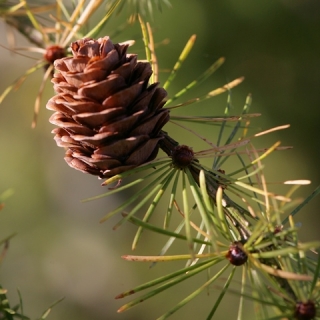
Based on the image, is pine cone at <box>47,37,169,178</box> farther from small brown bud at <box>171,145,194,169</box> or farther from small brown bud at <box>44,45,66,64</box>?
small brown bud at <box>44,45,66,64</box>

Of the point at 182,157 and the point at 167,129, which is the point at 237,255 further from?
the point at 167,129

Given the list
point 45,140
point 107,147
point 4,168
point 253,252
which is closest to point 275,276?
point 253,252

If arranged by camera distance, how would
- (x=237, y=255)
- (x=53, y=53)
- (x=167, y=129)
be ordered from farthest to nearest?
(x=167, y=129)
(x=53, y=53)
(x=237, y=255)

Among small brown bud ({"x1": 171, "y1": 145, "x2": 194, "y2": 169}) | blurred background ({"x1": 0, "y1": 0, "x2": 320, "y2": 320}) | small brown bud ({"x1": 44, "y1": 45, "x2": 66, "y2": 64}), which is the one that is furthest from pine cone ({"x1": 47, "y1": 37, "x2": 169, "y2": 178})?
blurred background ({"x1": 0, "y1": 0, "x2": 320, "y2": 320})

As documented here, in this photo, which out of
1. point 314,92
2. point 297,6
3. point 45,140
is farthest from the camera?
point 45,140

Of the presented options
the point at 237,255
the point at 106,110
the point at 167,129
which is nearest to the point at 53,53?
the point at 106,110

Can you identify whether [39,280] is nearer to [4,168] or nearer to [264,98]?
[4,168]

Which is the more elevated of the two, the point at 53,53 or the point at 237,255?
the point at 53,53
